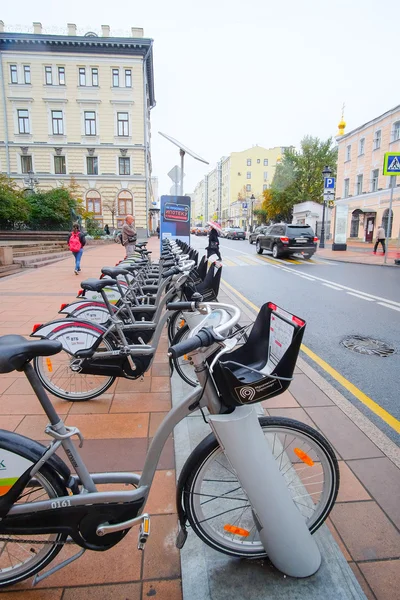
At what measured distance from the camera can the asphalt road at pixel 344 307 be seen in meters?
4.32

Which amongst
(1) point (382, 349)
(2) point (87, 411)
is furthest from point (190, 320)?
(1) point (382, 349)

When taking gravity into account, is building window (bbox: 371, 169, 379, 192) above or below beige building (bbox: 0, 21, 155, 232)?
below

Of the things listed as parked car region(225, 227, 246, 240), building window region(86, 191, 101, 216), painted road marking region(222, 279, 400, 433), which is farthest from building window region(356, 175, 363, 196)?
painted road marking region(222, 279, 400, 433)

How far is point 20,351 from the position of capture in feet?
5.38

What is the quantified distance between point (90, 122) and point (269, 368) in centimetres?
4313

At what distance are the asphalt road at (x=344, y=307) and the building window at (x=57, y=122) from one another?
103 feet

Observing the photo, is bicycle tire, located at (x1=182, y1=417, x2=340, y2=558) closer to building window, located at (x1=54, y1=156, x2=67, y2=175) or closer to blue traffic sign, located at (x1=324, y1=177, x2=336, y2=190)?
blue traffic sign, located at (x1=324, y1=177, x2=336, y2=190)

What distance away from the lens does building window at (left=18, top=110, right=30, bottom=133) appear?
3897 centimetres

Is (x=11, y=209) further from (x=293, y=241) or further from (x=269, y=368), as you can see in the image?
(x=269, y=368)

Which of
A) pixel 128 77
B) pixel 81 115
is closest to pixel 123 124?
pixel 81 115

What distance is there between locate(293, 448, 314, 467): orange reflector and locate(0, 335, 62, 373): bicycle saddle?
120 centimetres

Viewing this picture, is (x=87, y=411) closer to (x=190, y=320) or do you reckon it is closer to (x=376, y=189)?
(x=190, y=320)

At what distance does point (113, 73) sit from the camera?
128ft

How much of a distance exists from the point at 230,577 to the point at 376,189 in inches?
1379
